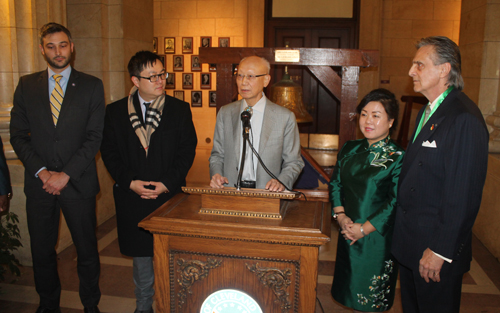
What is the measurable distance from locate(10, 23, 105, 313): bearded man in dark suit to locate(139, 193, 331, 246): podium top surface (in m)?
1.00

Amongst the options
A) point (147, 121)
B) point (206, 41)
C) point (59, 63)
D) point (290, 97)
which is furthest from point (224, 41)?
point (147, 121)

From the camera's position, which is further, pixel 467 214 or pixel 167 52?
pixel 167 52

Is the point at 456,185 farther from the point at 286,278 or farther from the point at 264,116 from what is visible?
the point at 264,116

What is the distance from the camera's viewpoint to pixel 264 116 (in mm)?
2742

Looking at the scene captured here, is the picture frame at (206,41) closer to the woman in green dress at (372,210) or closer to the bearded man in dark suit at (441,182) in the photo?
the woman in green dress at (372,210)

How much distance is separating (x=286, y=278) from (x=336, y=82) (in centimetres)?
251

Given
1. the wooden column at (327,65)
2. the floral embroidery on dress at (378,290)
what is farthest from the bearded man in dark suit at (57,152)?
the floral embroidery on dress at (378,290)

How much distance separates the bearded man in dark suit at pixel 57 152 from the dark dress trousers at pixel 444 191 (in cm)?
208

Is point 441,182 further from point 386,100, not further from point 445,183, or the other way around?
point 386,100

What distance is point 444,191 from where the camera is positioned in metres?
1.92

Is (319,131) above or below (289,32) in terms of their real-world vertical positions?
below

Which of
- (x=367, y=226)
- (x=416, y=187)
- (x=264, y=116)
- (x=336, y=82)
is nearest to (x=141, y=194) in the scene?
(x=264, y=116)

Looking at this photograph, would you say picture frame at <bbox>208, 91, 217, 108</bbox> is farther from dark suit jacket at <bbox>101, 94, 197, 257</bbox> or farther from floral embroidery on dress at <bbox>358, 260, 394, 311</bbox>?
floral embroidery on dress at <bbox>358, 260, 394, 311</bbox>

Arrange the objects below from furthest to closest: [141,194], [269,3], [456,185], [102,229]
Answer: [269,3] < [102,229] < [141,194] < [456,185]
